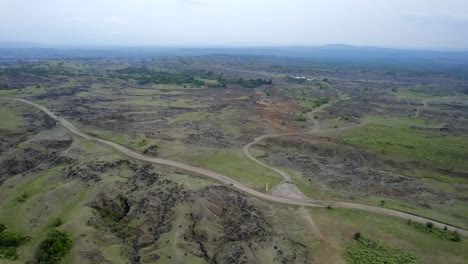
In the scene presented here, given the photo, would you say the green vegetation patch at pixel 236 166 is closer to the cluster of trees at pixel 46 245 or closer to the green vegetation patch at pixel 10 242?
the cluster of trees at pixel 46 245

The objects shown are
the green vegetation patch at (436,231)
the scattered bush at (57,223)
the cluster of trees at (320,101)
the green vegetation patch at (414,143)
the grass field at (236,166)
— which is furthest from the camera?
the cluster of trees at (320,101)

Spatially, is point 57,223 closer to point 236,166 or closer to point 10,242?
point 10,242

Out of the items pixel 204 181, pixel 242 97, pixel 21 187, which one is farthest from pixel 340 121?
pixel 21 187

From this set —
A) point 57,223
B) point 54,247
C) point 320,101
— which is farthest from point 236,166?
point 320,101

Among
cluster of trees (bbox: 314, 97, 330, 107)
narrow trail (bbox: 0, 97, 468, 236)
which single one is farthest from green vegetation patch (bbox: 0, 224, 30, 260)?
cluster of trees (bbox: 314, 97, 330, 107)

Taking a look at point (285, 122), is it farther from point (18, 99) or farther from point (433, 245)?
point (18, 99)

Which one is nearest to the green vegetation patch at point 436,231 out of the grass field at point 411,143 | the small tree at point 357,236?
the small tree at point 357,236
